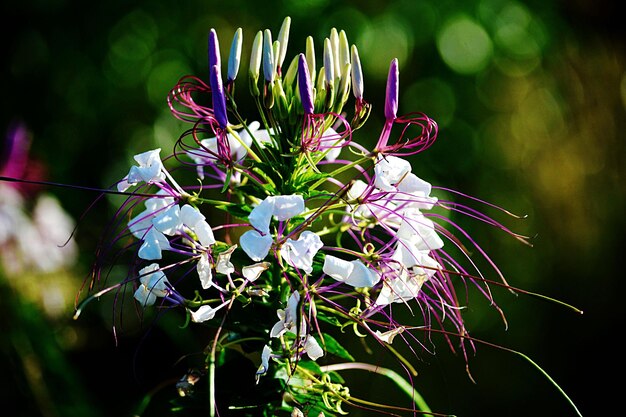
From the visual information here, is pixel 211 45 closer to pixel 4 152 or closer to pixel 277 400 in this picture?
pixel 277 400

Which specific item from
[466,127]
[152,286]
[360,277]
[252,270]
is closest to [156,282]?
[152,286]

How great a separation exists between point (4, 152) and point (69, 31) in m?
1.19

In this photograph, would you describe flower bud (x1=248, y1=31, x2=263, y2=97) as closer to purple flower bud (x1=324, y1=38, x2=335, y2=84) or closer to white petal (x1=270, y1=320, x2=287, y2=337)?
purple flower bud (x1=324, y1=38, x2=335, y2=84)

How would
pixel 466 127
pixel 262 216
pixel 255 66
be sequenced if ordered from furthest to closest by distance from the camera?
1. pixel 466 127
2. pixel 255 66
3. pixel 262 216

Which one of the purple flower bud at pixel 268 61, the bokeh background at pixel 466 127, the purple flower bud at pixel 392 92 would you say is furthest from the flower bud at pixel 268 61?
the bokeh background at pixel 466 127

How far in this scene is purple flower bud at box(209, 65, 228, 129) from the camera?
0.67 metres

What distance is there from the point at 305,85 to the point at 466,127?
A: 199 centimetres

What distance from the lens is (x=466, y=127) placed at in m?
2.57

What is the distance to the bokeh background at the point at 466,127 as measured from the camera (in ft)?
8.27

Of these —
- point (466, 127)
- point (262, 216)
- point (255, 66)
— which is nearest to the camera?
point (262, 216)

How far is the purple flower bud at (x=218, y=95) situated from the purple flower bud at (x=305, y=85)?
0.25ft

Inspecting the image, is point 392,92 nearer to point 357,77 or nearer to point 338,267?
point 357,77

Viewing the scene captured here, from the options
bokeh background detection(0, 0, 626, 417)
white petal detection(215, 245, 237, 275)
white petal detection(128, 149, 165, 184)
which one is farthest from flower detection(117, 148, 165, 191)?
bokeh background detection(0, 0, 626, 417)

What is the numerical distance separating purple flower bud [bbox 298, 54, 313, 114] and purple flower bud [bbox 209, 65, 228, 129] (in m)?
0.08
